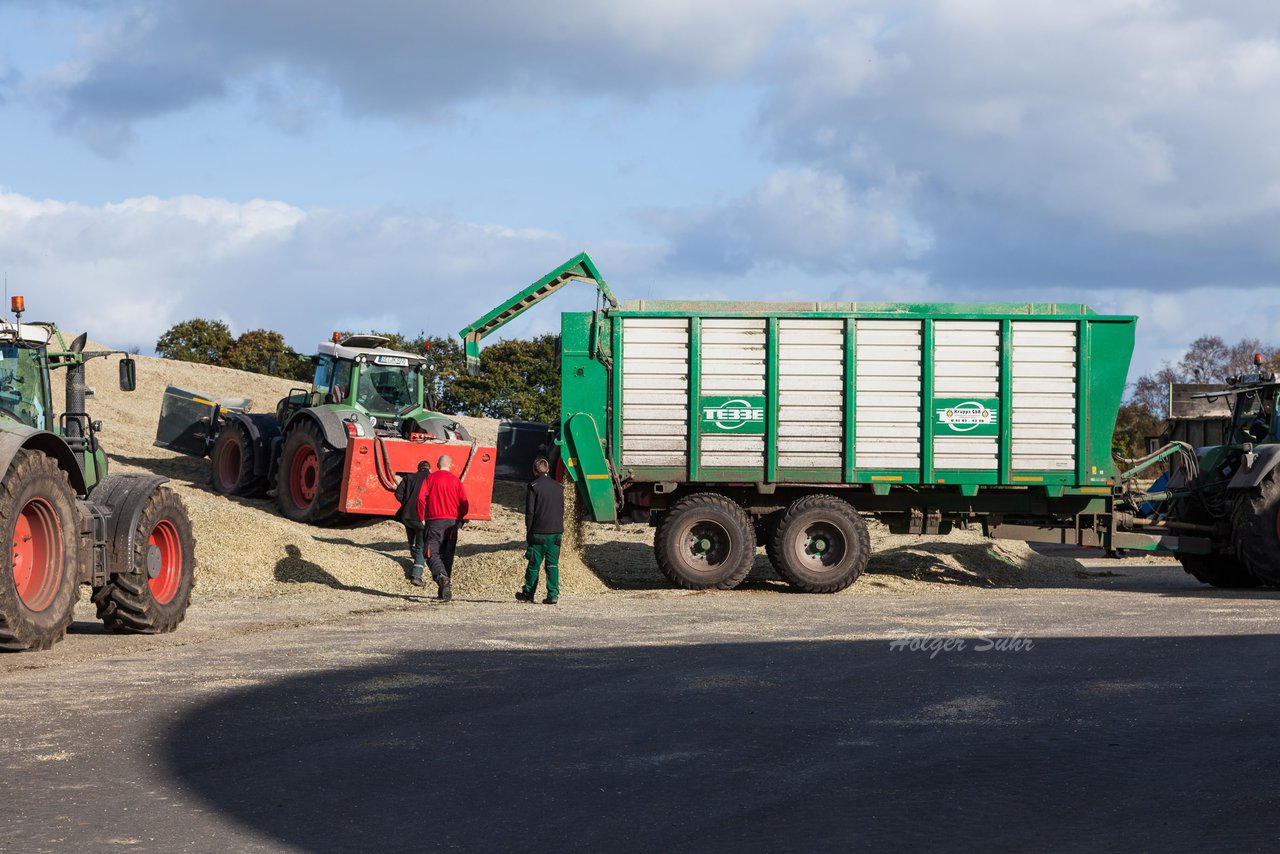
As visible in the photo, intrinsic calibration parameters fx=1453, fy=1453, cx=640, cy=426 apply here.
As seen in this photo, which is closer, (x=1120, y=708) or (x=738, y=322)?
(x=1120, y=708)

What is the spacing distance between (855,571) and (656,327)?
361 centimetres

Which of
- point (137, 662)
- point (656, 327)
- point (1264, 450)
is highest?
point (656, 327)

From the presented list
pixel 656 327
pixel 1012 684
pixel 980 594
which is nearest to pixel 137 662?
pixel 1012 684

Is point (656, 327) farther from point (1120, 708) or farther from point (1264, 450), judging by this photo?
point (1120, 708)

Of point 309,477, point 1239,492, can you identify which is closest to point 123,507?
point 309,477

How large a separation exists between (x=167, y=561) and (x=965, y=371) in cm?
907

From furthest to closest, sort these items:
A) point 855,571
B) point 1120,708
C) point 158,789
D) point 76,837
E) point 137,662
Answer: point 855,571
point 137,662
point 1120,708
point 158,789
point 76,837

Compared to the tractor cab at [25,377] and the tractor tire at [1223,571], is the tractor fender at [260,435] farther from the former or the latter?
the tractor tire at [1223,571]

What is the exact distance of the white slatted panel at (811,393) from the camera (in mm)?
16734

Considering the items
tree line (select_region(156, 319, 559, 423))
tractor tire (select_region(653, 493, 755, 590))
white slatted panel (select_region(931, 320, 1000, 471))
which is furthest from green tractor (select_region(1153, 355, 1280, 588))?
tree line (select_region(156, 319, 559, 423))

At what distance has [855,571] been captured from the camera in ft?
54.3

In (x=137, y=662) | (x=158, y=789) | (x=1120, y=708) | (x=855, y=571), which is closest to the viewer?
(x=158, y=789)

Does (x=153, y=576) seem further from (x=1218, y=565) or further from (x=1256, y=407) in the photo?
(x=1256, y=407)

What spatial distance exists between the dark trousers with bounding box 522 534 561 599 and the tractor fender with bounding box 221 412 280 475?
9.13 meters
